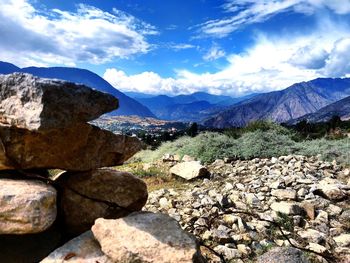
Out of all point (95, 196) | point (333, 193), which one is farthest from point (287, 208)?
point (95, 196)

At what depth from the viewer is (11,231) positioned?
5.14m

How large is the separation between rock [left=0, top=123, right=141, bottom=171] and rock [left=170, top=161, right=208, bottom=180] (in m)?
7.68

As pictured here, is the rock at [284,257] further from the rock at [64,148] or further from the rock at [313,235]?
the rock at [64,148]

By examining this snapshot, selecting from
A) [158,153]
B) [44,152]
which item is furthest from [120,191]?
[158,153]

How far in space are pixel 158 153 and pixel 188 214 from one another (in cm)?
1412

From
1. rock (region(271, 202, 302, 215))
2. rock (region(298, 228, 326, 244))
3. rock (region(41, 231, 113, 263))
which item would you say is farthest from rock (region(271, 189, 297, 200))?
rock (region(41, 231, 113, 263))

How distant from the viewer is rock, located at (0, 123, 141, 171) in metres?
5.64

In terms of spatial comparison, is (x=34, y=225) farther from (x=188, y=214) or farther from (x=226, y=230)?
(x=188, y=214)

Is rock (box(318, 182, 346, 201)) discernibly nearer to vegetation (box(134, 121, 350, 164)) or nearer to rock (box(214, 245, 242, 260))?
rock (box(214, 245, 242, 260))

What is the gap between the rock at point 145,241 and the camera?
486 centimetres

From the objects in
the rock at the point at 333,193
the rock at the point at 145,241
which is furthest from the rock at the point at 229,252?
the rock at the point at 333,193

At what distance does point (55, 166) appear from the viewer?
6109mm

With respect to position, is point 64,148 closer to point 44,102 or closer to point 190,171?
point 44,102

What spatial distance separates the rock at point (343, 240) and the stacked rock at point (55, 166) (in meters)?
3.93
